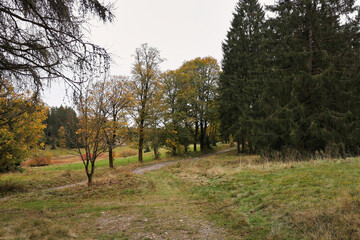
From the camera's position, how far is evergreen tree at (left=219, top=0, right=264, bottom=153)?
21.0 meters

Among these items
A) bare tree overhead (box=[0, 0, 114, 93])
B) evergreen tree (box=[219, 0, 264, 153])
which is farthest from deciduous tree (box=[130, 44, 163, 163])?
bare tree overhead (box=[0, 0, 114, 93])

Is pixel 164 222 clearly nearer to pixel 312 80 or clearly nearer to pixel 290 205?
pixel 290 205

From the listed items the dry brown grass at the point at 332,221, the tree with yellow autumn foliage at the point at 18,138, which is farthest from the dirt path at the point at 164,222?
the tree with yellow autumn foliage at the point at 18,138

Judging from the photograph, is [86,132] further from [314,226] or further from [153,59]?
[153,59]

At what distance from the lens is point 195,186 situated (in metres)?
8.93

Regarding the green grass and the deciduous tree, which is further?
the deciduous tree

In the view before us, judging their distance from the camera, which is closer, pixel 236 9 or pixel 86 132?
pixel 86 132

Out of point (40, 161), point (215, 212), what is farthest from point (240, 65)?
point (40, 161)

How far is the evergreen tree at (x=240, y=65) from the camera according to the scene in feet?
69.0

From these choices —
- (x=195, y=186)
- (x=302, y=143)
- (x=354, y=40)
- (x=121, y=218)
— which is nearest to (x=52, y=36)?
(x=121, y=218)

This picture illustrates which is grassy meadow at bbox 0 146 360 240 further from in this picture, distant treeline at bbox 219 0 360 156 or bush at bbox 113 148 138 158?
bush at bbox 113 148 138 158

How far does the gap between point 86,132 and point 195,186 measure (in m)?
5.82

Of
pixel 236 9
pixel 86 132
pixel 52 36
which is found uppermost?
pixel 236 9

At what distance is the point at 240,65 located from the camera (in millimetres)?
22781
